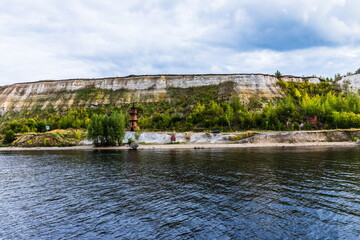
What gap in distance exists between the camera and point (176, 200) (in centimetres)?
1700

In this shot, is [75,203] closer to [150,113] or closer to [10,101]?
[150,113]

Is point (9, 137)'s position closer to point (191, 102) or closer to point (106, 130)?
point (106, 130)

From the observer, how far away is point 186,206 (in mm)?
15633

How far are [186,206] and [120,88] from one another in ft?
424

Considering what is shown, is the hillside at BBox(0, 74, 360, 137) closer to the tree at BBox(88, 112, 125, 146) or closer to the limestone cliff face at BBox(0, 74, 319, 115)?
the limestone cliff face at BBox(0, 74, 319, 115)

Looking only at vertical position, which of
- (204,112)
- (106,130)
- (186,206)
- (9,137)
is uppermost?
(204,112)

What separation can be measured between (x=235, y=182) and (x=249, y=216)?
327 inches

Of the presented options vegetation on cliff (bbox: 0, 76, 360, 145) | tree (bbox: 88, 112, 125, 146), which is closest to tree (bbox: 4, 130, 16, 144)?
vegetation on cliff (bbox: 0, 76, 360, 145)

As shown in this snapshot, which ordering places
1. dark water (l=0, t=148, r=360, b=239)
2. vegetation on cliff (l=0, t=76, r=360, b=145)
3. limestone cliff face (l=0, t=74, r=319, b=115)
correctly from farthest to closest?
limestone cliff face (l=0, t=74, r=319, b=115) → vegetation on cliff (l=0, t=76, r=360, b=145) → dark water (l=0, t=148, r=360, b=239)

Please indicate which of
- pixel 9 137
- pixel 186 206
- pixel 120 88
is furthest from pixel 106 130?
pixel 120 88

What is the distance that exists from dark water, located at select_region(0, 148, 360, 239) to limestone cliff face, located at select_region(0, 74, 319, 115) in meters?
100

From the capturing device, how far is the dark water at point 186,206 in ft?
39.0

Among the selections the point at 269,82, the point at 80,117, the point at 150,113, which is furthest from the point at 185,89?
the point at 80,117

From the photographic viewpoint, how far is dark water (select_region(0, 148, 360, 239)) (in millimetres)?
11898
